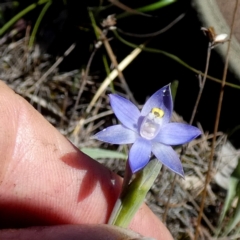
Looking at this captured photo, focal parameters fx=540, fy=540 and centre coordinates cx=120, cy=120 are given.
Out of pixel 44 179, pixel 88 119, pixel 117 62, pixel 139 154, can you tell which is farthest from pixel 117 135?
pixel 117 62

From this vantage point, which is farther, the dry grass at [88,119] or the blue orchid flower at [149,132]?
the dry grass at [88,119]

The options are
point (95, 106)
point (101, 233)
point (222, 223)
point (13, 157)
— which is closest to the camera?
point (101, 233)

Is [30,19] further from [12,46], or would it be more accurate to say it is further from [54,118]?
[54,118]

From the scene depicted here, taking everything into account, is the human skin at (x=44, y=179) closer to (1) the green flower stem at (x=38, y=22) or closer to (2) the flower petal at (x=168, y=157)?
(2) the flower petal at (x=168, y=157)

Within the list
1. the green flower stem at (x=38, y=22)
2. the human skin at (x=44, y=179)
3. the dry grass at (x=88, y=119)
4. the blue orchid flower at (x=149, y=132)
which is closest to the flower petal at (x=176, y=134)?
the blue orchid flower at (x=149, y=132)

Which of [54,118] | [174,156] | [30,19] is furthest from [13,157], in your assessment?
[30,19]

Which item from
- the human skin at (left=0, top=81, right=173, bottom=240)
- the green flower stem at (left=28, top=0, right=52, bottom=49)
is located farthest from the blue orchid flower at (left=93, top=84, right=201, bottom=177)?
the green flower stem at (left=28, top=0, right=52, bottom=49)

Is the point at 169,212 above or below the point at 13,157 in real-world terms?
below
